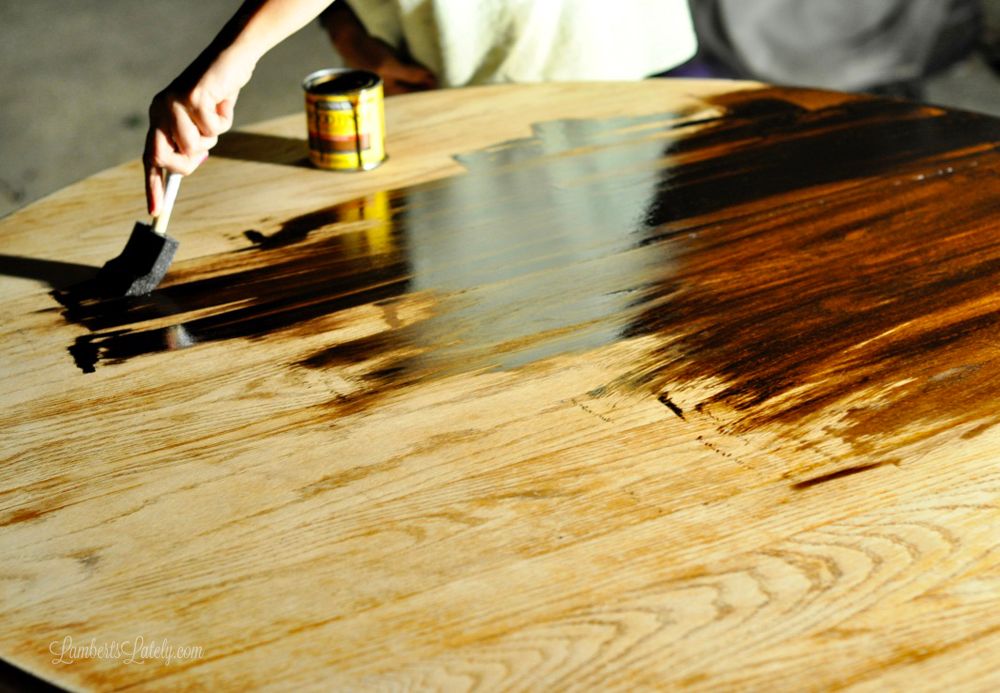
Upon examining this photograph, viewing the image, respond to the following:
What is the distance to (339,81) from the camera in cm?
142

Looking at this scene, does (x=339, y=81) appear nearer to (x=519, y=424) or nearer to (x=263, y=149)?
(x=263, y=149)

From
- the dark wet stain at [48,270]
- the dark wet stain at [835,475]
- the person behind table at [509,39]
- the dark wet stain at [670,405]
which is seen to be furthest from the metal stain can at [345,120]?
the dark wet stain at [835,475]

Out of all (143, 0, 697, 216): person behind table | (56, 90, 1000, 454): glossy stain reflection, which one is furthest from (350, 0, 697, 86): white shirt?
(56, 90, 1000, 454): glossy stain reflection

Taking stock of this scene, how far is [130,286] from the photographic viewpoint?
1.12 metres

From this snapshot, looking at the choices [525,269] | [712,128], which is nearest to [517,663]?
[525,269]

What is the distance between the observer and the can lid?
1376mm

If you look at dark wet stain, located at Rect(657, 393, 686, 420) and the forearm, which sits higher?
the forearm

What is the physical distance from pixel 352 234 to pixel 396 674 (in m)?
0.70

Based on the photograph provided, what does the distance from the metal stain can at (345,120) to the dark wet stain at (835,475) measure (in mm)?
814

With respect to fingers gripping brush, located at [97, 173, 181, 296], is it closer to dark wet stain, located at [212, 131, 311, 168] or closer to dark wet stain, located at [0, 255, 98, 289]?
dark wet stain, located at [0, 255, 98, 289]

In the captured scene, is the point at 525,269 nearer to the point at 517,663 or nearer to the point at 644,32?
the point at 517,663

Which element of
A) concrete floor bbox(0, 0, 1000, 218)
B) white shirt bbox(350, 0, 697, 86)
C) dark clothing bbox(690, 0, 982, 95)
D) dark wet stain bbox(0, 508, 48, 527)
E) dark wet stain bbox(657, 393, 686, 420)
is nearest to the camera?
dark wet stain bbox(0, 508, 48, 527)

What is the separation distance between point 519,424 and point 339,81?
72 centimetres

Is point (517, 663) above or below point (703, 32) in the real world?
below
